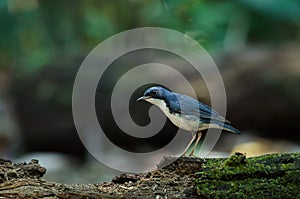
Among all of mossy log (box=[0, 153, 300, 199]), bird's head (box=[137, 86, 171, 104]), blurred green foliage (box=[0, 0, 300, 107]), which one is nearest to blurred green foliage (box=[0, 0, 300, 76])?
blurred green foliage (box=[0, 0, 300, 107])

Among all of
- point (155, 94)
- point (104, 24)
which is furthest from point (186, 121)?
point (104, 24)

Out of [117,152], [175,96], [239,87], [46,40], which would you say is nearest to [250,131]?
[239,87]

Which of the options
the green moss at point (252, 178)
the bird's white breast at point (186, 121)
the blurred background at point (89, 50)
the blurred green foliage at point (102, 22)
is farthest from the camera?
the blurred background at point (89, 50)

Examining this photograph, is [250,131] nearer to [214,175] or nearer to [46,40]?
[46,40]

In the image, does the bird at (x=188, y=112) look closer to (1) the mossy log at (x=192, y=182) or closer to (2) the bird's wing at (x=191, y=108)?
(2) the bird's wing at (x=191, y=108)

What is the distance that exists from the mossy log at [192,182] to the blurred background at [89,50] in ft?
14.0

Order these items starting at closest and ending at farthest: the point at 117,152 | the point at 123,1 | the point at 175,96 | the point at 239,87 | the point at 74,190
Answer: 1. the point at 74,190
2. the point at 175,96
3. the point at 123,1
4. the point at 239,87
5. the point at 117,152

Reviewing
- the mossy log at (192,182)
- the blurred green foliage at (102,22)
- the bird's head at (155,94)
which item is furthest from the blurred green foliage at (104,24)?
the mossy log at (192,182)

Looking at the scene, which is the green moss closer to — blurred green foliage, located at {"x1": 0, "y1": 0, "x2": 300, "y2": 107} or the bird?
the bird

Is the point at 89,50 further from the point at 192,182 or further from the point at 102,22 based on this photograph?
the point at 192,182

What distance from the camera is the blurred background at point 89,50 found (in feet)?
25.1

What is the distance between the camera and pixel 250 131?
8469 mm

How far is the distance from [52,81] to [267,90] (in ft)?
9.45

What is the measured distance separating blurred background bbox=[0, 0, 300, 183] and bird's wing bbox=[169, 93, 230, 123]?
4106mm
